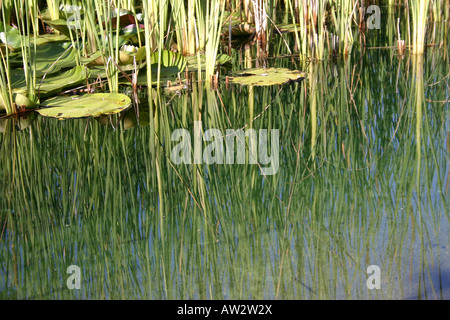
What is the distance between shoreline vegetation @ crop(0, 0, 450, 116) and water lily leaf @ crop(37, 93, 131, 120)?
0.09ft

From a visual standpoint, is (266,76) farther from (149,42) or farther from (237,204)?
(237,204)

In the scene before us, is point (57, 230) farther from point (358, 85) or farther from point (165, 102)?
point (358, 85)

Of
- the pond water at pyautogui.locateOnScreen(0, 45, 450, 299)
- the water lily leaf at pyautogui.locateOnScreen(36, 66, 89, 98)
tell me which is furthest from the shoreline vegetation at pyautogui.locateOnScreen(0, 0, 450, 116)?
the pond water at pyautogui.locateOnScreen(0, 45, 450, 299)

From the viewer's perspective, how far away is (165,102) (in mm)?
3102

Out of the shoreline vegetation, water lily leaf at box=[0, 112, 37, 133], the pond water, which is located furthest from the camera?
the shoreline vegetation

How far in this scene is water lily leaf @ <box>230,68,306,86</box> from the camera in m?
3.31

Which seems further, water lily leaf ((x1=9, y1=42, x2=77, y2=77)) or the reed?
the reed

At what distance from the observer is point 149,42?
311 cm

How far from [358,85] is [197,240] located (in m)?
1.86

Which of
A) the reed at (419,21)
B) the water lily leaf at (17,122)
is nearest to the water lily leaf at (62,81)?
the water lily leaf at (17,122)

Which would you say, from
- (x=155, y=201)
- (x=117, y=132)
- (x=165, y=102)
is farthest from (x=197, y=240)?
(x=165, y=102)

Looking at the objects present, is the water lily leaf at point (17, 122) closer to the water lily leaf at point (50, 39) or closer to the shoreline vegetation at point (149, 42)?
the shoreline vegetation at point (149, 42)

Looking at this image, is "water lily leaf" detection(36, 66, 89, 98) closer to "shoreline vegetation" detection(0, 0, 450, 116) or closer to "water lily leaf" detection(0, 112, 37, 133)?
"shoreline vegetation" detection(0, 0, 450, 116)

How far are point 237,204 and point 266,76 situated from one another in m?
1.66
